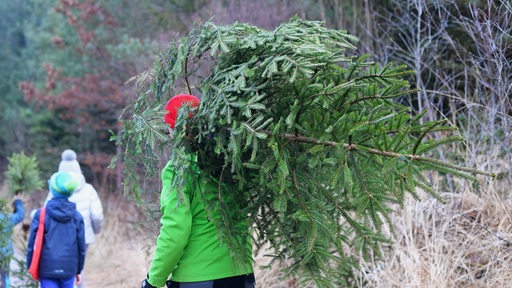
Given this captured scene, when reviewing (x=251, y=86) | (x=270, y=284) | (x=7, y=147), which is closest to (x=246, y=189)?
(x=251, y=86)

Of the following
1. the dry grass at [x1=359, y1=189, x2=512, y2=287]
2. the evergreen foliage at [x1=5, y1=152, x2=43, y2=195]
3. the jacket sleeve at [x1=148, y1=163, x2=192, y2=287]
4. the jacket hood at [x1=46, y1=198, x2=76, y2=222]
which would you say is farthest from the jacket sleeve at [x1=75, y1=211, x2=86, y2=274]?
the jacket sleeve at [x1=148, y1=163, x2=192, y2=287]

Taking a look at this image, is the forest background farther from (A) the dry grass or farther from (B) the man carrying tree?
(B) the man carrying tree

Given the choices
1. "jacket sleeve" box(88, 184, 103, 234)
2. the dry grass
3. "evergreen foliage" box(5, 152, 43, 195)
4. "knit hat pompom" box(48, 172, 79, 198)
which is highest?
"evergreen foliage" box(5, 152, 43, 195)

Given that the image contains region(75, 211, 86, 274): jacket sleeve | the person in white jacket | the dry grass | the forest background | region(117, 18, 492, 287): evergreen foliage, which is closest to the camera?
region(117, 18, 492, 287): evergreen foliage

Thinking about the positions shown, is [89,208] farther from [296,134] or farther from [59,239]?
[296,134]

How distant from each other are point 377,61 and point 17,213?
4.91 m

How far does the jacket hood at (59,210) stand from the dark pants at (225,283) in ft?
9.22

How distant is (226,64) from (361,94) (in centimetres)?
80

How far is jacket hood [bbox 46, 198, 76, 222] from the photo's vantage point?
6.77 m

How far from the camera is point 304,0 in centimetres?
1212

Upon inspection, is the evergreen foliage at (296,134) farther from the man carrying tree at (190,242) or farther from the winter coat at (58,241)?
the winter coat at (58,241)

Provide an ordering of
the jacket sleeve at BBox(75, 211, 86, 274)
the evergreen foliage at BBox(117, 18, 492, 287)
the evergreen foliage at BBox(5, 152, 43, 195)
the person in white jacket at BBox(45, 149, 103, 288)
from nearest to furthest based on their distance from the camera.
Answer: the evergreen foliage at BBox(117, 18, 492, 287), the jacket sleeve at BBox(75, 211, 86, 274), the person in white jacket at BBox(45, 149, 103, 288), the evergreen foliage at BBox(5, 152, 43, 195)

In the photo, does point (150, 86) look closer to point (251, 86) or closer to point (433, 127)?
point (251, 86)

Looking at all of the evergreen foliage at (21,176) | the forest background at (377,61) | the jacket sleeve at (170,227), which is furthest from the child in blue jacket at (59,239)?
the jacket sleeve at (170,227)
